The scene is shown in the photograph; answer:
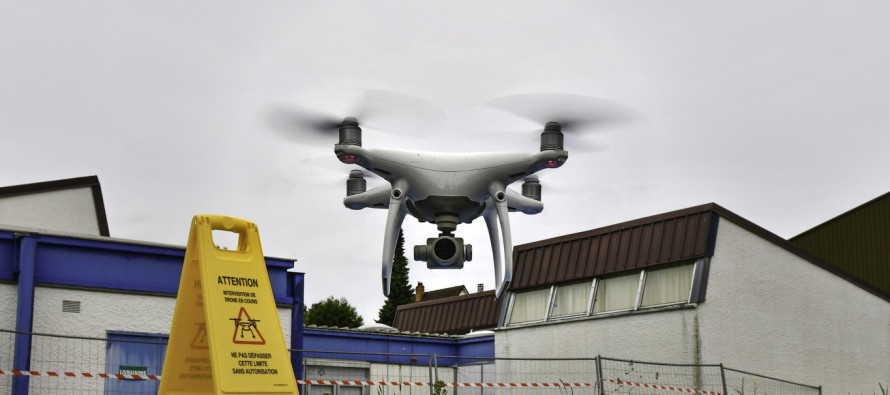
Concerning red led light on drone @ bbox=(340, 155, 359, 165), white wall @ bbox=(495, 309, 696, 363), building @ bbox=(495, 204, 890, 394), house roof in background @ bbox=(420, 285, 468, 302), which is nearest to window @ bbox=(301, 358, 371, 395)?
white wall @ bbox=(495, 309, 696, 363)

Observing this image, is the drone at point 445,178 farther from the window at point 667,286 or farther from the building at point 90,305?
the window at point 667,286

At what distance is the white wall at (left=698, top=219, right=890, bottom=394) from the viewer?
20.5 meters

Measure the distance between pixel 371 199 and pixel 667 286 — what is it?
786cm

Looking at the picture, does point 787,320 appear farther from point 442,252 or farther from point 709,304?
point 442,252

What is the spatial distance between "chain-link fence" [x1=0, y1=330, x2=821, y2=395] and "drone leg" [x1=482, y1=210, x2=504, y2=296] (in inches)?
51.8

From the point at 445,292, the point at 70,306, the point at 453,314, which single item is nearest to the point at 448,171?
the point at 70,306

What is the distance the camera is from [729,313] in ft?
67.5

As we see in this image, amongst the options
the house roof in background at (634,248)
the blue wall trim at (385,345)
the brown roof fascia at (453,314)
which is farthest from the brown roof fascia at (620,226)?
the blue wall trim at (385,345)

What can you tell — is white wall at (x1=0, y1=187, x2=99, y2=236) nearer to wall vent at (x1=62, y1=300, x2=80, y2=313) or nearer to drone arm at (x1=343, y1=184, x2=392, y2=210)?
wall vent at (x1=62, y1=300, x2=80, y2=313)

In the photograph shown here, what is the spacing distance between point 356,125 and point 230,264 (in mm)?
4484

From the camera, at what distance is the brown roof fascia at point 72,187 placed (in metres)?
23.8

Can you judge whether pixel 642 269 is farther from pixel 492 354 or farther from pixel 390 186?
pixel 390 186

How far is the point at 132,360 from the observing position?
16016 mm

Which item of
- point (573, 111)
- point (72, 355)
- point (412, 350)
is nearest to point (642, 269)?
point (412, 350)
